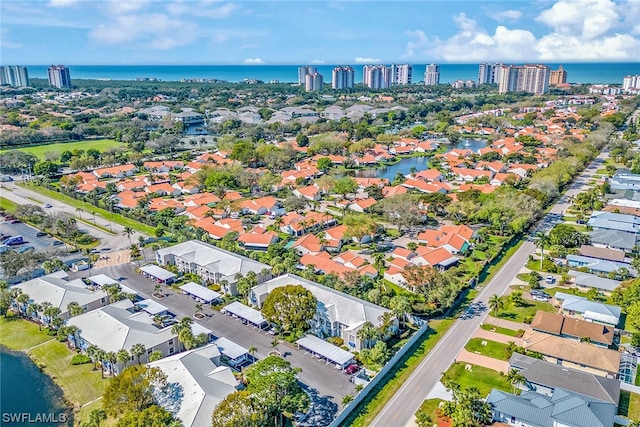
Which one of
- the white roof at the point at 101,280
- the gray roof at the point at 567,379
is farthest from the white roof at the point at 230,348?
the gray roof at the point at 567,379

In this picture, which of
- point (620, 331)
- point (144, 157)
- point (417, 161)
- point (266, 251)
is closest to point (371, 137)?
point (417, 161)

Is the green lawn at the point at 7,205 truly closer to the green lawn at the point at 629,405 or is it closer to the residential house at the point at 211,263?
the residential house at the point at 211,263

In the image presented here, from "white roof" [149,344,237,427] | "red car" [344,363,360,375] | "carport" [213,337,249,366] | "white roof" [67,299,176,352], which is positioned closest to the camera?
"white roof" [149,344,237,427]

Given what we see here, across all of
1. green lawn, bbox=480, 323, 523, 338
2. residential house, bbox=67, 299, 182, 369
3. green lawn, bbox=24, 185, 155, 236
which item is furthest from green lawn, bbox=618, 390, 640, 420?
green lawn, bbox=24, 185, 155, 236

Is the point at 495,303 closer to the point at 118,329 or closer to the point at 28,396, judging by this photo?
the point at 118,329

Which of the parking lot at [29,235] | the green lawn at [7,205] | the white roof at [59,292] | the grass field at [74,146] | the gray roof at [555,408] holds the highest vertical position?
the grass field at [74,146]

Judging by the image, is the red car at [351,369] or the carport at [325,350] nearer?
the red car at [351,369]

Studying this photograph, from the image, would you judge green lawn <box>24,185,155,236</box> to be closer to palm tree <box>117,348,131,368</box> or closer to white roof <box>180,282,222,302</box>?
white roof <box>180,282,222,302</box>
